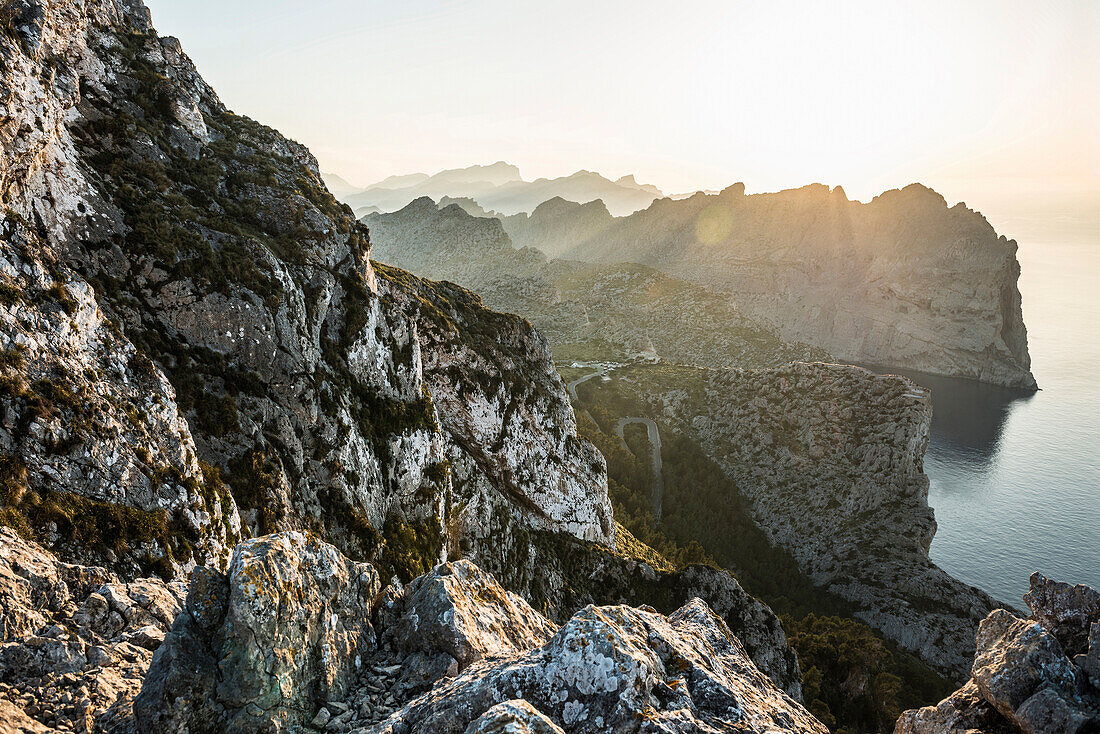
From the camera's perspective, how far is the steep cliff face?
15.7 meters

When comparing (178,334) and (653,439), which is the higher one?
(178,334)

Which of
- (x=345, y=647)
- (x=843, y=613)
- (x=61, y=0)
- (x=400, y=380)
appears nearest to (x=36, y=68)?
(x=61, y=0)

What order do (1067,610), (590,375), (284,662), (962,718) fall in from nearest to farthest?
(284,662) → (962,718) → (1067,610) → (590,375)

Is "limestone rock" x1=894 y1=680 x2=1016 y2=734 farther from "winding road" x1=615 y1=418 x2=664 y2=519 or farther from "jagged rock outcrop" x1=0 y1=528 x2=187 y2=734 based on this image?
"winding road" x1=615 y1=418 x2=664 y2=519

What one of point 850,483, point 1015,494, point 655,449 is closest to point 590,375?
point 655,449

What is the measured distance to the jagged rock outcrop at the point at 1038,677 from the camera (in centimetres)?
1324

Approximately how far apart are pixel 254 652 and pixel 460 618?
5.73 metres

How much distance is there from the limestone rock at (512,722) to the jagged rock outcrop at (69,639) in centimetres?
678

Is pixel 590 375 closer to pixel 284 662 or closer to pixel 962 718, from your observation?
pixel 962 718

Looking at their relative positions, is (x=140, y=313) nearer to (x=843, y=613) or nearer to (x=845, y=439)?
(x=843, y=613)

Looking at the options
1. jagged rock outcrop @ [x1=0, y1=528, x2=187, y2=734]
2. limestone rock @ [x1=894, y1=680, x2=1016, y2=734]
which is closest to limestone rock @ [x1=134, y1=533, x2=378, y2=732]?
jagged rock outcrop @ [x1=0, y1=528, x2=187, y2=734]

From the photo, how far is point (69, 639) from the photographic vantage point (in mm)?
10750

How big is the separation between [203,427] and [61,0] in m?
21.4

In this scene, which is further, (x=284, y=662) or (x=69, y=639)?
(x=284, y=662)
